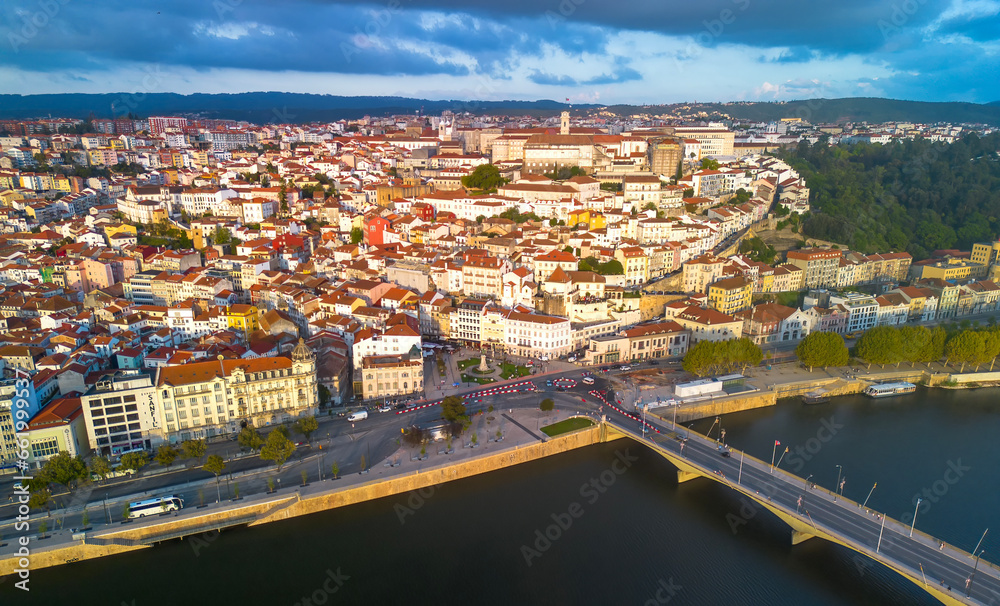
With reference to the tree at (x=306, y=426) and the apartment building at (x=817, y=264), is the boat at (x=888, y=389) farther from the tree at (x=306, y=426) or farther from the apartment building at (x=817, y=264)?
the tree at (x=306, y=426)

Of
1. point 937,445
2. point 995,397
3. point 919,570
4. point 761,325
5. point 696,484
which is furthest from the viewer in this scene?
point 761,325

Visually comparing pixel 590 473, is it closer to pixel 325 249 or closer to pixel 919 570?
pixel 919 570

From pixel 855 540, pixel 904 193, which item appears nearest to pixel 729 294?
pixel 855 540

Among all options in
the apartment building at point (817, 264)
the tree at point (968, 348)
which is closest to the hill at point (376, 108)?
the apartment building at point (817, 264)

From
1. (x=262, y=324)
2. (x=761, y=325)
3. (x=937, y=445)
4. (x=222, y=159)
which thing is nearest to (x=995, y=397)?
(x=937, y=445)

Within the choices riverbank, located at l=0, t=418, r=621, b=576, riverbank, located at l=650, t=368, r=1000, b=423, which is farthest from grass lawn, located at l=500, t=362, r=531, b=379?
riverbank, located at l=650, t=368, r=1000, b=423

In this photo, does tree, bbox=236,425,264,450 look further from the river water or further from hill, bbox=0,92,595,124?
hill, bbox=0,92,595,124
